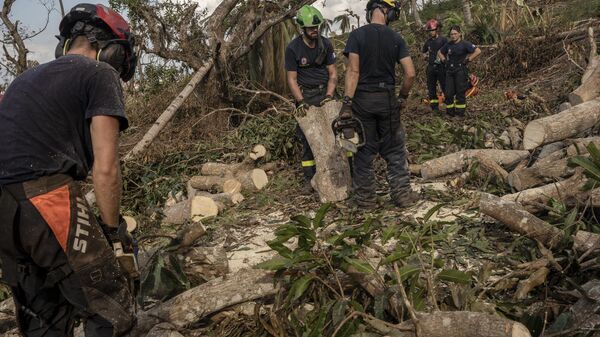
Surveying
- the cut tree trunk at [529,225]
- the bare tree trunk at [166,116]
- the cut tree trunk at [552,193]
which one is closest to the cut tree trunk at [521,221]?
the cut tree trunk at [529,225]

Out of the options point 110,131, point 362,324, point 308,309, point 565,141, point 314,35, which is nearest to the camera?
point 110,131

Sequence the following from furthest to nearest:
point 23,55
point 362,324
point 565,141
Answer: point 23,55
point 565,141
point 362,324

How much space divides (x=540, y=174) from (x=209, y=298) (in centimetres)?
322

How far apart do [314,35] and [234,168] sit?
221 centimetres

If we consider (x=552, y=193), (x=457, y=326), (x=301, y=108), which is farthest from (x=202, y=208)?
(x=457, y=326)

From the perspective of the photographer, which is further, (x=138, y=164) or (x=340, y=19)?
(x=340, y=19)

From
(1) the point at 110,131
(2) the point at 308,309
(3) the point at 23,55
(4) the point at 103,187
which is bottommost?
(2) the point at 308,309

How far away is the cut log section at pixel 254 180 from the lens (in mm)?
6266

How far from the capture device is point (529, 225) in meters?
3.30

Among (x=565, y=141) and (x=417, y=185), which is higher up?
(x=565, y=141)

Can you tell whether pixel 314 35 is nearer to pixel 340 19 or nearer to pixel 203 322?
pixel 203 322

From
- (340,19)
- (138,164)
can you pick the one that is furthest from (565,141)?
(340,19)

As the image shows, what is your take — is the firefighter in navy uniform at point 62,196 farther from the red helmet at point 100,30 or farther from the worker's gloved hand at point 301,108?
the worker's gloved hand at point 301,108

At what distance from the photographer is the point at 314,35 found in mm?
5484
